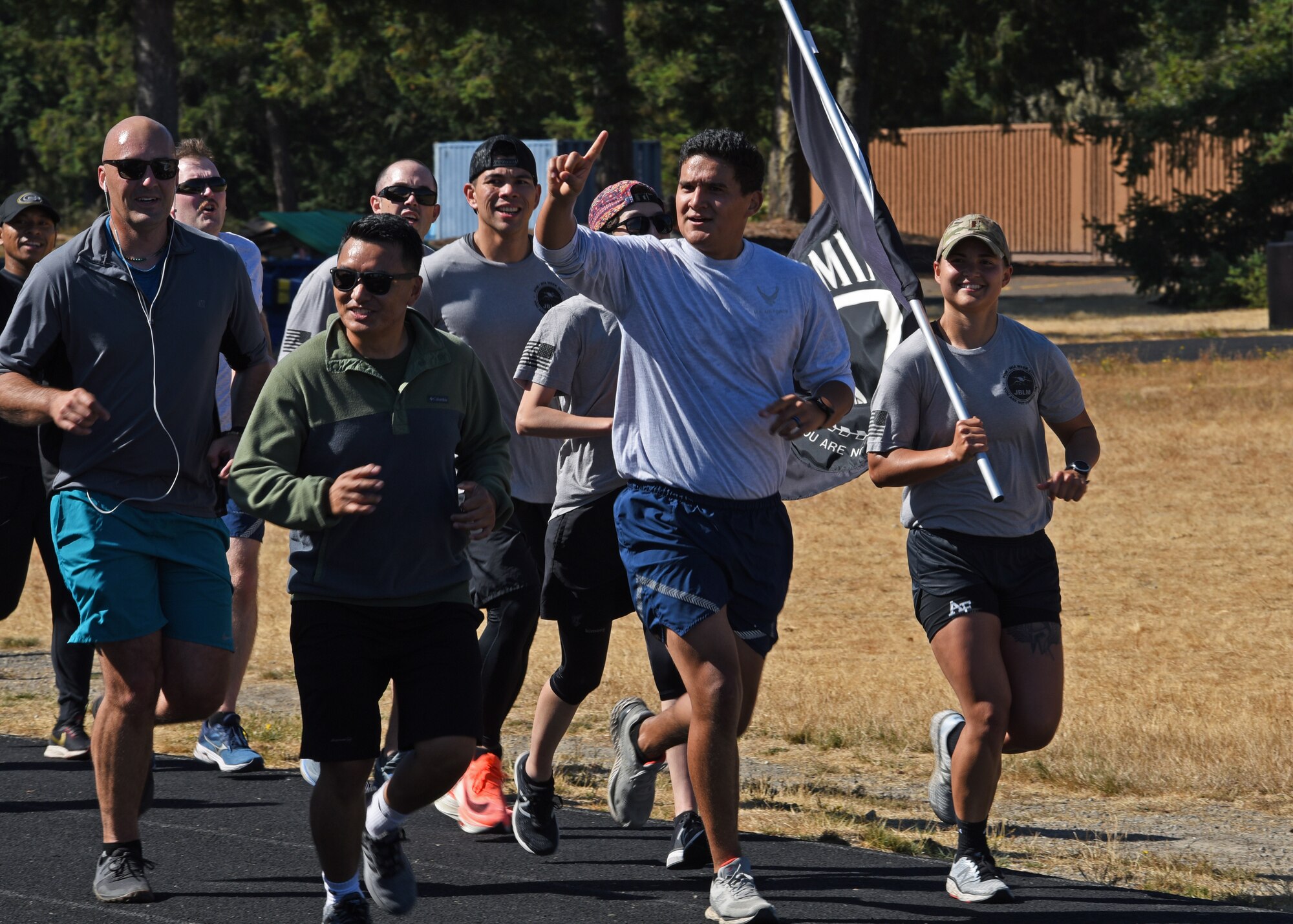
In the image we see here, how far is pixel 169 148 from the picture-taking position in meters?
5.02

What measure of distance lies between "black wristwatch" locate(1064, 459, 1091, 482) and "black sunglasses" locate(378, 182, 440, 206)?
240cm

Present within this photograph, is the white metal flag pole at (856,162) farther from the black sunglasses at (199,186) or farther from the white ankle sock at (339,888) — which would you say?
the black sunglasses at (199,186)

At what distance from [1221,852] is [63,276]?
3.90m

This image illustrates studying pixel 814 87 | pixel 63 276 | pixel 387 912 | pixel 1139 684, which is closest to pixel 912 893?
pixel 387 912

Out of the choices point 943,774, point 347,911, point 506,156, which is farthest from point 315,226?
point 347,911

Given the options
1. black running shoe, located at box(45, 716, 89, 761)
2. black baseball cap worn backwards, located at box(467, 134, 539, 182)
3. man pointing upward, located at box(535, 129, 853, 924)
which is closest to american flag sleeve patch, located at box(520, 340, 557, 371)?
black baseball cap worn backwards, located at box(467, 134, 539, 182)

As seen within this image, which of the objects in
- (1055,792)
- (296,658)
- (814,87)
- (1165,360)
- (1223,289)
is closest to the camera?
(296,658)

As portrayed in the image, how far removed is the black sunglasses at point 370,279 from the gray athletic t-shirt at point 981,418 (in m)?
1.54

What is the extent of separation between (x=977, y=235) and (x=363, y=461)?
76.0 inches

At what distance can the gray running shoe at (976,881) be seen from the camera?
4961mm

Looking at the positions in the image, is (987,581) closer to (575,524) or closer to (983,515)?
(983,515)

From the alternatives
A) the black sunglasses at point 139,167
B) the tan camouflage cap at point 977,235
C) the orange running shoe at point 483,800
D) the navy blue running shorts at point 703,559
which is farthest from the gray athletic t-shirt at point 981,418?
the black sunglasses at point 139,167

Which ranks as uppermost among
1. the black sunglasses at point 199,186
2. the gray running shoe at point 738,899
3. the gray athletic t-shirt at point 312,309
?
the black sunglasses at point 199,186

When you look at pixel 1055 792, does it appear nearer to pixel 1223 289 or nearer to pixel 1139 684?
pixel 1139 684
